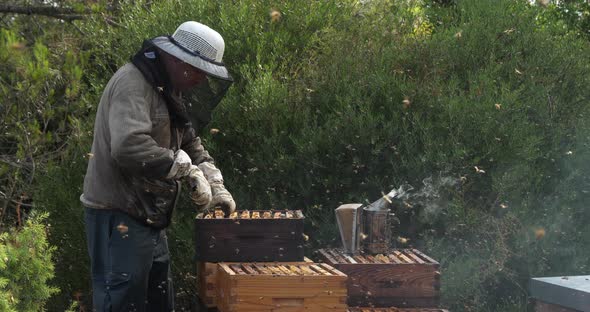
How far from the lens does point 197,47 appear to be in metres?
4.12

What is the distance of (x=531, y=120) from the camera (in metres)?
6.49

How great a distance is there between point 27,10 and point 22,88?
1.62 m

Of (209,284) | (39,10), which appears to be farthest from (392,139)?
(39,10)

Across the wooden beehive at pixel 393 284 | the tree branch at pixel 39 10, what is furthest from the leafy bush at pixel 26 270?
the tree branch at pixel 39 10

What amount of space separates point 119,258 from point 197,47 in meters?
1.05

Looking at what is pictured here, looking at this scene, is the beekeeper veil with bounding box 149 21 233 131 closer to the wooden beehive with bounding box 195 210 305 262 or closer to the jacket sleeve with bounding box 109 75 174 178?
the jacket sleeve with bounding box 109 75 174 178

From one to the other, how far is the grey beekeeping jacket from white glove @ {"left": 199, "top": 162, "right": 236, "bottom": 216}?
0.32 metres

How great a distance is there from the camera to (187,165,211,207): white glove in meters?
4.16

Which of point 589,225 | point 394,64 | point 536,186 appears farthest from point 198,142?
point 589,225

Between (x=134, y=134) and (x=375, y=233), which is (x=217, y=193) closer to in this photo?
(x=134, y=134)

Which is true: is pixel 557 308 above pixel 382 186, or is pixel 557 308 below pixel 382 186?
below

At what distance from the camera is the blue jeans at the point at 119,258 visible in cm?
402

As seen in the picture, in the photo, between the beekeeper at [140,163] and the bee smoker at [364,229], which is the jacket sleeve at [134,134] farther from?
the bee smoker at [364,229]

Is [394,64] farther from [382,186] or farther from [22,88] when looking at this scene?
[22,88]
